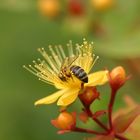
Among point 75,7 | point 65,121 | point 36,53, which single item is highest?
point 75,7

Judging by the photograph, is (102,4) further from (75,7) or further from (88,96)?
(88,96)

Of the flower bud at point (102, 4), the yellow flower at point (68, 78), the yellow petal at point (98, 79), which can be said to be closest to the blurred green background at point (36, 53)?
the flower bud at point (102, 4)

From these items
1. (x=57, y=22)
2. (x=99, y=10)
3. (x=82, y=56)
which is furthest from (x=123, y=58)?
(x=82, y=56)

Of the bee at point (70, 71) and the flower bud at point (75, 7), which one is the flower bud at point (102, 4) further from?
the bee at point (70, 71)

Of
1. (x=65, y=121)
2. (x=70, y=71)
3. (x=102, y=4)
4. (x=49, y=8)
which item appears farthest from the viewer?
(x=49, y=8)

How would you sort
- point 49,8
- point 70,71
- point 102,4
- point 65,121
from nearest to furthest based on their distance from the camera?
point 65,121 < point 70,71 < point 102,4 < point 49,8

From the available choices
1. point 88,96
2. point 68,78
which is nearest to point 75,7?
point 68,78
